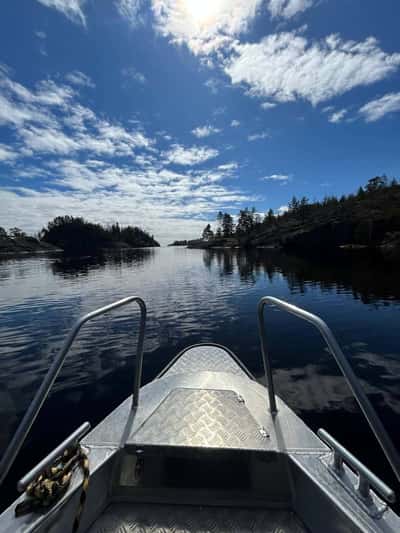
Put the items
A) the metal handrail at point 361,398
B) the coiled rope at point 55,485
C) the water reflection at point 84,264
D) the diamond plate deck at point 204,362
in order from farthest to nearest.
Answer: the water reflection at point 84,264, the diamond plate deck at point 204,362, the coiled rope at point 55,485, the metal handrail at point 361,398

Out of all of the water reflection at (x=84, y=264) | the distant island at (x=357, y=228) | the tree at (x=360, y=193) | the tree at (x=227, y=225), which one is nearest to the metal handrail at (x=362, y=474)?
the water reflection at (x=84, y=264)

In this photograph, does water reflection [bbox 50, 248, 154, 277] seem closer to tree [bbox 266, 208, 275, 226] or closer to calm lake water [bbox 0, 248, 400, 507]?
calm lake water [bbox 0, 248, 400, 507]

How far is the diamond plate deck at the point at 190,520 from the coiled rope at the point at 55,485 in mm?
488

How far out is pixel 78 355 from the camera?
8.91 metres

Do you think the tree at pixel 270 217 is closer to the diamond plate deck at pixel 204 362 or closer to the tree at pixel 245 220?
the tree at pixel 245 220

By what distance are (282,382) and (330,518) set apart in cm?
516

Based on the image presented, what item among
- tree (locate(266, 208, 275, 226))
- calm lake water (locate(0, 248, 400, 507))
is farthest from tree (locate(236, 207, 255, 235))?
calm lake water (locate(0, 248, 400, 507))

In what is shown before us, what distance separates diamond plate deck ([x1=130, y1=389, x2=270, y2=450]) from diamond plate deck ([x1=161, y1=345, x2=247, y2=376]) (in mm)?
1508

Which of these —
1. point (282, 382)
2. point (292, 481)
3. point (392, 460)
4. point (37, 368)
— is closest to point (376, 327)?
point (282, 382)

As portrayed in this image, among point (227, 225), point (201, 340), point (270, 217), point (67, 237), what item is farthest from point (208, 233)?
point (201, 340)

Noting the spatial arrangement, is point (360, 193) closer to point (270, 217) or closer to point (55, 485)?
point (270, 217)

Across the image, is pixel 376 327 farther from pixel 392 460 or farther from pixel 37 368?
pixel 37 368

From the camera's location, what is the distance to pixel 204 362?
5750 millimetres

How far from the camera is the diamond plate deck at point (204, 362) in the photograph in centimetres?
533
